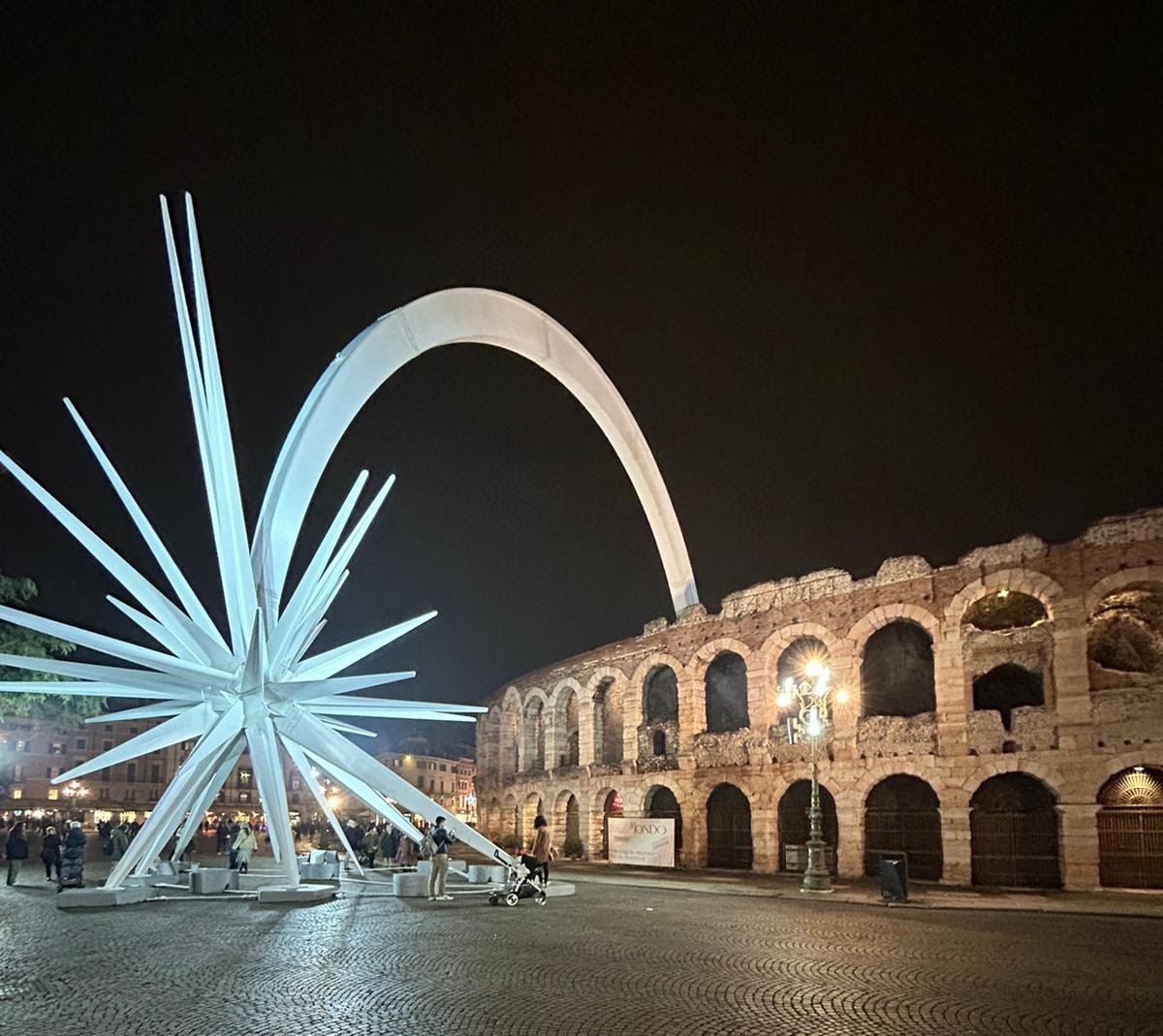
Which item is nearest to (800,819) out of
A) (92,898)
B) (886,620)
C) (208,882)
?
(886,620)

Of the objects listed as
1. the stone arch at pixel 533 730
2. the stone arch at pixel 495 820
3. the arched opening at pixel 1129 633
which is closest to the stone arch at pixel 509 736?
the stone arch at pixel 533 730

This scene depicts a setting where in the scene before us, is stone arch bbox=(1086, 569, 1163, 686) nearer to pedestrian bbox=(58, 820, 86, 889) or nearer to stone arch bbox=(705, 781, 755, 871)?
stone arch bbox=(705, 781, 755, 871)

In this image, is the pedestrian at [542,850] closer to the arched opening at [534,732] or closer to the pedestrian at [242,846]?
the pedestrian at [242,846]

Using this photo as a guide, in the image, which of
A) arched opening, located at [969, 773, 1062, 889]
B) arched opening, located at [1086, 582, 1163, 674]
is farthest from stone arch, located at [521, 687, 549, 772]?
arched opening, located at [1086, 582, 1163, 674]

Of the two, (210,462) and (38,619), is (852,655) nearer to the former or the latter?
(210,462)

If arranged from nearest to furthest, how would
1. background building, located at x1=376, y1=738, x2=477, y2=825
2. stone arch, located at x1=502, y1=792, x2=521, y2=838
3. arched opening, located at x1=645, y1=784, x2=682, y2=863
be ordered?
arched opening, located at x1=645, y1=784, x2=682, y2=863 → stone arch, located at x1=502, y1=792, x2=521, y2=838 → background building, located at x1=376, y1=738, x2=477, y2=825

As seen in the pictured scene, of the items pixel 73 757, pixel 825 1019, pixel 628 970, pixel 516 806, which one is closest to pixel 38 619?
pixel 628 970

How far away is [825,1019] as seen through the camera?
8.66 metres

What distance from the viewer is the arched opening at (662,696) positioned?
39719 millimetres

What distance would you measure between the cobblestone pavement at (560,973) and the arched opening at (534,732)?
86.9 feet

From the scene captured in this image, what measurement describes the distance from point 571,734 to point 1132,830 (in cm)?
2319

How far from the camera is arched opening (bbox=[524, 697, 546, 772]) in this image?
43562 mm

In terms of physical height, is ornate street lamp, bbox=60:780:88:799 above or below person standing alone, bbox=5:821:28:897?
below

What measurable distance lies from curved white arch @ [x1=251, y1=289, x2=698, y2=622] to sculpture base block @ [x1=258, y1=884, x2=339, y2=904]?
505 cm
